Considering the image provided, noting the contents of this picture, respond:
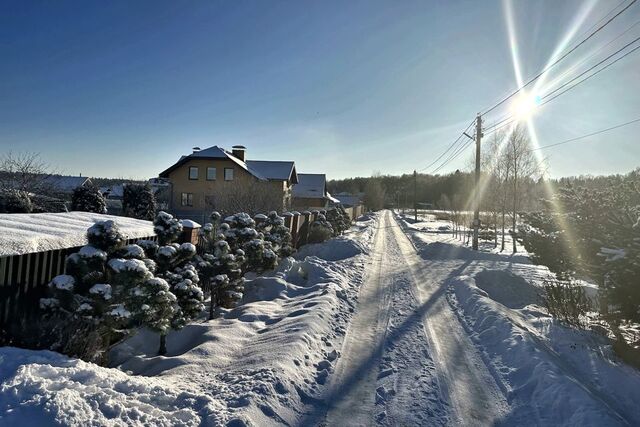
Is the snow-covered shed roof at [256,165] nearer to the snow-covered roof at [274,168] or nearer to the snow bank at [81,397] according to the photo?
the snow-covered roof at [274,168]

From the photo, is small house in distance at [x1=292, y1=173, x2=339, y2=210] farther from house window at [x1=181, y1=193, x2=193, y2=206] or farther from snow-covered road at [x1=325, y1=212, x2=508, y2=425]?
snow-covered road at [x1=325, y1=212, x2=508, y2=425]

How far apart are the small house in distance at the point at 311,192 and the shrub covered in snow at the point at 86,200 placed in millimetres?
33035

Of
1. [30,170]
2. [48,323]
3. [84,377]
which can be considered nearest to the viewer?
[84,377]

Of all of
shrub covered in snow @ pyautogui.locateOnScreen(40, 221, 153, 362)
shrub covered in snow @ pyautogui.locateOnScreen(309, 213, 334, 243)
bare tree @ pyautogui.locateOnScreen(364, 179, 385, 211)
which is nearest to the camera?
shrub covered in snow @ pyautogui.locateOnScreen(40, 221, 153, 362)

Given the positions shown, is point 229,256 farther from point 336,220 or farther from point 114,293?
point 336,220

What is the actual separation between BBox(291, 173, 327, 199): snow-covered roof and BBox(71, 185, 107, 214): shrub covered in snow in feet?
111

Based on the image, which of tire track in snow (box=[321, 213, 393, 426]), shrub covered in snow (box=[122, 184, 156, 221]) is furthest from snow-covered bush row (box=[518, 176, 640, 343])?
shrub covered in snow (box=[122, 184, 156, 221])

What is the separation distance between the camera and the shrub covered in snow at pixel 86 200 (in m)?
14.5

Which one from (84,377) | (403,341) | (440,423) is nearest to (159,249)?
(84,377)

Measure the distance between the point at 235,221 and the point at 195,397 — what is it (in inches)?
210

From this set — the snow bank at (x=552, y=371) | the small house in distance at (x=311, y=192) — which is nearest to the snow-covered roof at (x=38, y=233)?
the snow bank at (x=552, y=371)

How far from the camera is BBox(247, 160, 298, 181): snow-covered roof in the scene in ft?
119

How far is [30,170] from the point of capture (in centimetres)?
1647

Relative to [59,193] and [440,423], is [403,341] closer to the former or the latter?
[440,423]
